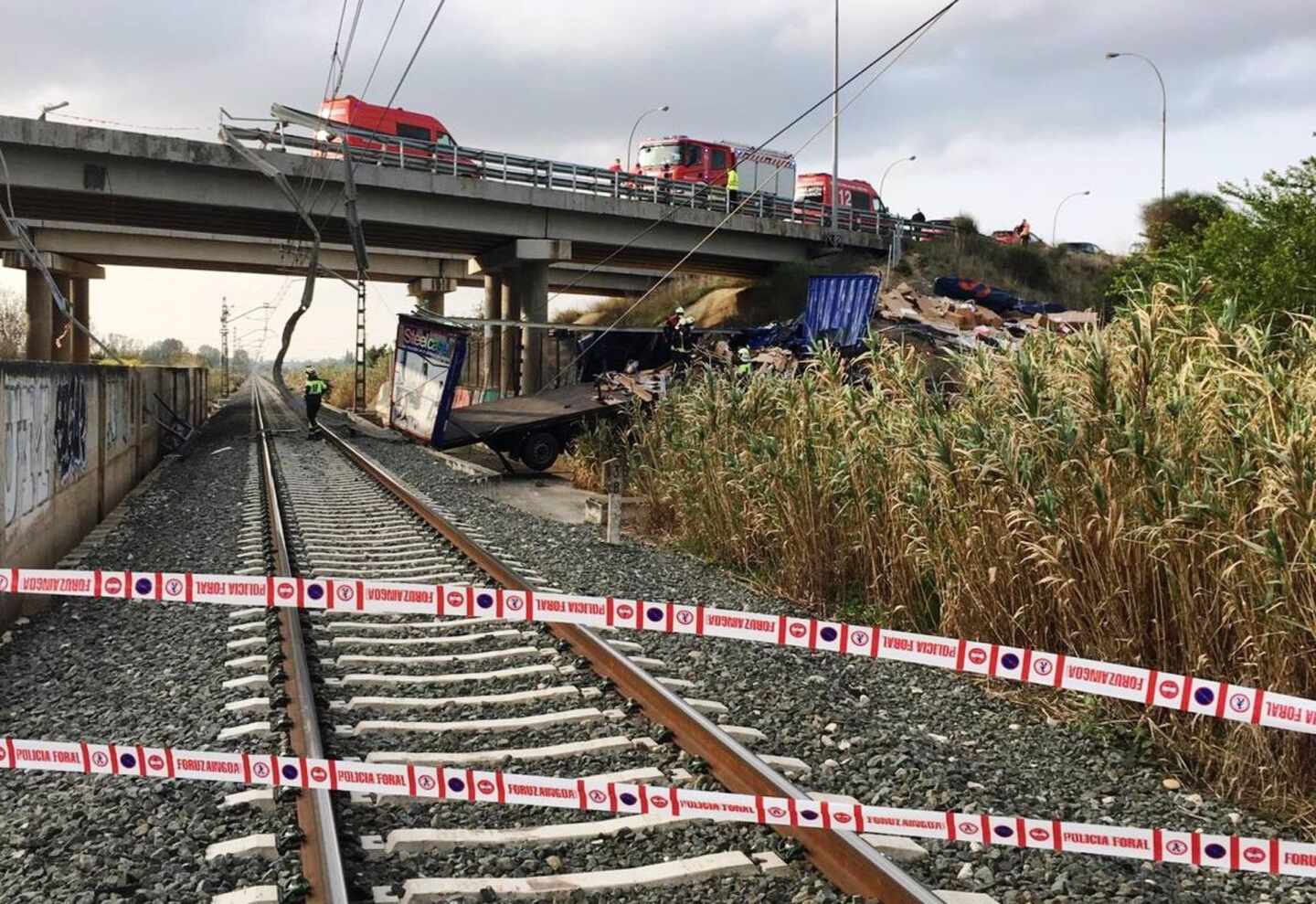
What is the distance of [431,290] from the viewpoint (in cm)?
5362

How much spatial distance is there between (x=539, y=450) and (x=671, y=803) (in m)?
14.8

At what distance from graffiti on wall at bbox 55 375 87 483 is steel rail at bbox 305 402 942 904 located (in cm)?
685

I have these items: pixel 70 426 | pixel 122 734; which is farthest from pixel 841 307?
pixel 122 734

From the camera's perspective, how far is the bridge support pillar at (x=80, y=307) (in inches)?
1799

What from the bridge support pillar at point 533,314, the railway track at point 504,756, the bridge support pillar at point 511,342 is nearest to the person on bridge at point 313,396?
the bridge support pillar at point 511,342

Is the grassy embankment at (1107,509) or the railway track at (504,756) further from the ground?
the grassy embankment at (1107,509)

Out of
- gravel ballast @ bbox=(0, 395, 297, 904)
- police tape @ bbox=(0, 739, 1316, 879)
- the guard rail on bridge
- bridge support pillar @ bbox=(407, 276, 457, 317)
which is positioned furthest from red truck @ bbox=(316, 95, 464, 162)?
police tape @ bbox=(0, 739, 1316, 879)

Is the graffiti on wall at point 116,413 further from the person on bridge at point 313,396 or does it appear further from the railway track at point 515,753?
the person on bridge at point 313,396

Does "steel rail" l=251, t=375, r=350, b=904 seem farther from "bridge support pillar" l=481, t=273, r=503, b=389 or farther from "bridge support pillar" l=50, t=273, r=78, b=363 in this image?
"bridge support pillar" l=50, t=273, r=78, b=363

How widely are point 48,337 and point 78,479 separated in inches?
1364

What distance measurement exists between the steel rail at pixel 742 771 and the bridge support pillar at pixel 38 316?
41722mm

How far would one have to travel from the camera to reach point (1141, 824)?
4.12 metres

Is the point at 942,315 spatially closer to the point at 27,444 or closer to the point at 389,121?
the point at 389,121

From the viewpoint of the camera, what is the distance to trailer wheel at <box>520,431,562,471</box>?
18.2 metres
